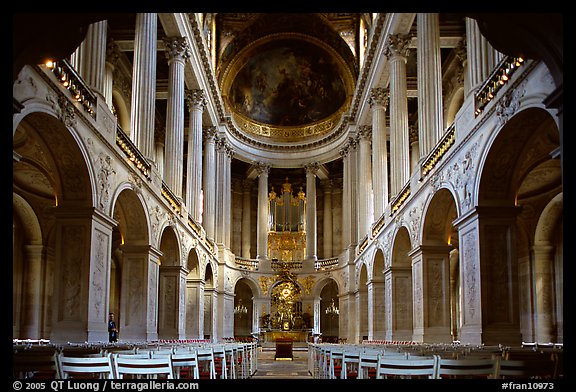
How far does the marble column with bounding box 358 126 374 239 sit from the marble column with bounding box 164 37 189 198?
34.6ft

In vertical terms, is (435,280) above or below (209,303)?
above

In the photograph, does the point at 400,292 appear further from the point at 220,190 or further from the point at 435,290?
the point at 220,190

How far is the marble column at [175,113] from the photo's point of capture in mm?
25812

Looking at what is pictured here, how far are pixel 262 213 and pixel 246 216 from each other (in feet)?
14.2

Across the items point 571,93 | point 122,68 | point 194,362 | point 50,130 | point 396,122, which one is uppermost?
point 122,68

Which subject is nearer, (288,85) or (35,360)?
(35,360)

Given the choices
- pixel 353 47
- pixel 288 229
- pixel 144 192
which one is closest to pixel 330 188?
pixel 288 229

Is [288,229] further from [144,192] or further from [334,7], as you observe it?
[334,7]

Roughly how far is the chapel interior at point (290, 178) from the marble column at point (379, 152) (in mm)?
105

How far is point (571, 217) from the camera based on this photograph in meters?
7.13

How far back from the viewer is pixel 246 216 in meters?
47.6

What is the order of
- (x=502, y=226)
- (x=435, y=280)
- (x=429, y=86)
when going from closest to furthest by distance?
(x=502, y=226) → (x=435, y=280) → (x=429, y=86)

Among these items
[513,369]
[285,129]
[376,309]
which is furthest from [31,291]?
[285,129]

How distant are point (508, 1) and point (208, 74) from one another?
2673cm
